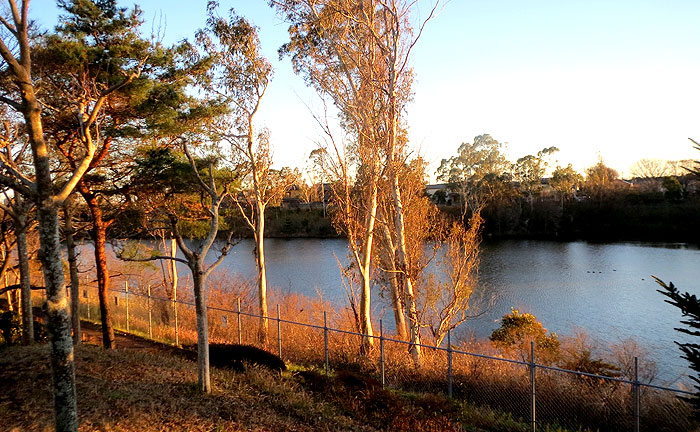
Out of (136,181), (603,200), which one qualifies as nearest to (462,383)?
(136,181)

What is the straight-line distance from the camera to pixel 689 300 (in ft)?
9.68

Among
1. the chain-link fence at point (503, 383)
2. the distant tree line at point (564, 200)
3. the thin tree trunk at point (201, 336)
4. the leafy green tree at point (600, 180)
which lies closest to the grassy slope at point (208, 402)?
the thin tree trunk at point (201, 336)

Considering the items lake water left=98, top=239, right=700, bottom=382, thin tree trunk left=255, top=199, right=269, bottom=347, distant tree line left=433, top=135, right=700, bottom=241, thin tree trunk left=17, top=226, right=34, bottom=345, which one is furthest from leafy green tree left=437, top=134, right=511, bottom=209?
thin tree trunk left=17, top=226, right=34, bottom=345

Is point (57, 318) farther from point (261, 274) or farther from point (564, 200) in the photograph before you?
point (564, 200)

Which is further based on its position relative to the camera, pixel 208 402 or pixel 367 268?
pixel 367 268

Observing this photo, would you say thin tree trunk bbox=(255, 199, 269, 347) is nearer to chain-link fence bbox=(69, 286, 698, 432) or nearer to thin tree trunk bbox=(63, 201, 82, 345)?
chain-link fence bbox=(69, 286, 698, 432)

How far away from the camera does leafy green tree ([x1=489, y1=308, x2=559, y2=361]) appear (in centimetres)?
1475

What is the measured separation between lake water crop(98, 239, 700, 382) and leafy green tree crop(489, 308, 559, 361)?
3211mm

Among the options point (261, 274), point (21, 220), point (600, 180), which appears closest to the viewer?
point (21, 220)

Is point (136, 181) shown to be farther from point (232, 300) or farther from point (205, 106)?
point (232, 300)

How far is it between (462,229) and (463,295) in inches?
82.8

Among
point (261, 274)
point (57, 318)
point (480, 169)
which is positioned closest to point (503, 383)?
point (57, 318)

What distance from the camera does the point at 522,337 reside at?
49.9 feet

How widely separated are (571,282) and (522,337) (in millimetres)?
15346
